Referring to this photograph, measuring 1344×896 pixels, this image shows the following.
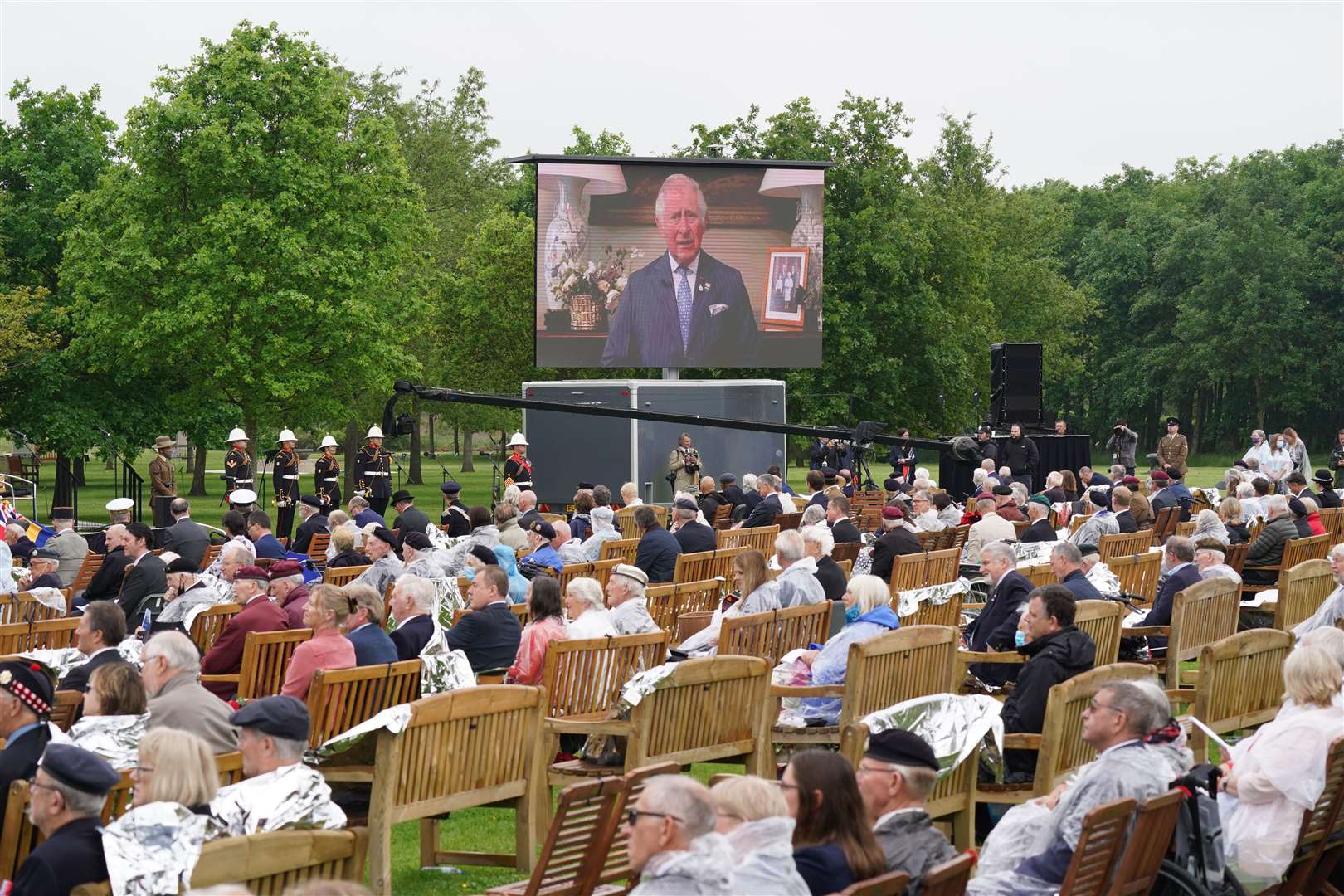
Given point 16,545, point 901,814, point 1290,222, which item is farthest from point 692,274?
point 1290,222

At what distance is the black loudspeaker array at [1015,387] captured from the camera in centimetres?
2739

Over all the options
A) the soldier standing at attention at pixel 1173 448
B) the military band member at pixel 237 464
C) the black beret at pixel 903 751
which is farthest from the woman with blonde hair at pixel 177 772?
the soldier standing at attention at pixel 1173 448

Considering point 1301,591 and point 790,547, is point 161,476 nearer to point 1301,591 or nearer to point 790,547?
point 790,547

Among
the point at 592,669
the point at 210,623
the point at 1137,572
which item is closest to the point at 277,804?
the point at 592,669

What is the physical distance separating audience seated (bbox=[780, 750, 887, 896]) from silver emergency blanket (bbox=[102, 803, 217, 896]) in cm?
155

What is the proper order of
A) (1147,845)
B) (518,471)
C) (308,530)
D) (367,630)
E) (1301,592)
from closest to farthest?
(1147,845), (367,630), (1301,592), (308,530), (518,471)

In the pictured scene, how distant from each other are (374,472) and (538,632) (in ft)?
55.2

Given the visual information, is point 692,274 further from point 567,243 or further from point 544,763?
point 544,763

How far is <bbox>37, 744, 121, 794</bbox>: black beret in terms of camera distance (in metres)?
4.36

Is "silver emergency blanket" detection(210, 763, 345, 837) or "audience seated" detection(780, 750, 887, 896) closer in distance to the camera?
"audience seated" detection(780, 750, 887, 896)

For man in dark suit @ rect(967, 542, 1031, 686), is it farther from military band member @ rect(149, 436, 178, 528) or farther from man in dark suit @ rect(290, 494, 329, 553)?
military band member @ rect(149, 436, 178, 528)

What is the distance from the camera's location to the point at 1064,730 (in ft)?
20.7

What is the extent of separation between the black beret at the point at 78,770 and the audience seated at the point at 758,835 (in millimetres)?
1629

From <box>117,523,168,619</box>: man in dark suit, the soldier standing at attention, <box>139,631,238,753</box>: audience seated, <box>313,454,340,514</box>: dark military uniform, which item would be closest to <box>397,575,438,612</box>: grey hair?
<box>139,631,238,753</box>: audience seated
